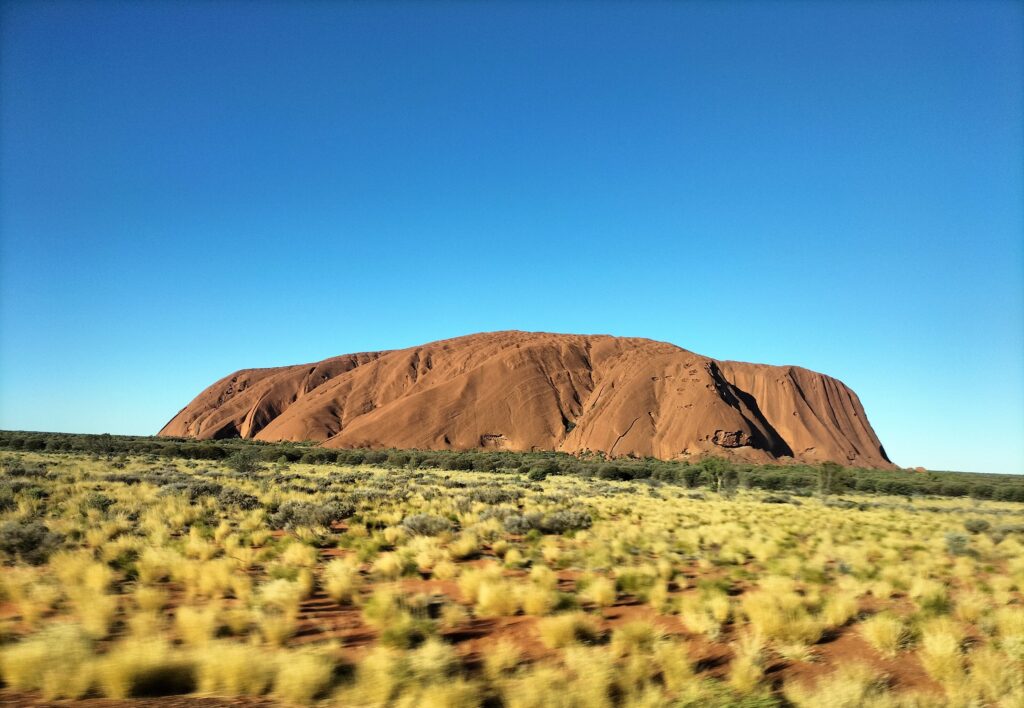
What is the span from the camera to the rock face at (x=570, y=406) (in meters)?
82.4

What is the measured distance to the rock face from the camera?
82.4 meters

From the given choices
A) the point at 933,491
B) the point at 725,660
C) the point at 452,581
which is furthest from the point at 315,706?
the point at 933,491

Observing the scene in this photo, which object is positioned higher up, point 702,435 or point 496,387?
point 496,387

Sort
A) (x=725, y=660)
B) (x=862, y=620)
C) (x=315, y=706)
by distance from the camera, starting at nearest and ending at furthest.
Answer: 1. (x=315, y=706)
2. (x=725, y=660)
3. (x=862, y=620)

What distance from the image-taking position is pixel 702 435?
259 feet

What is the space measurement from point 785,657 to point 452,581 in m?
6.18

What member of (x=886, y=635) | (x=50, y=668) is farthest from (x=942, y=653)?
(x=50, y=668)

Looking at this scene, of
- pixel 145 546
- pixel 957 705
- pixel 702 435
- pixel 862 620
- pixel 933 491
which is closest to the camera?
pixel 957 705

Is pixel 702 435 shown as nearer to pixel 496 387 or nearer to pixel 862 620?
pixel 496 387

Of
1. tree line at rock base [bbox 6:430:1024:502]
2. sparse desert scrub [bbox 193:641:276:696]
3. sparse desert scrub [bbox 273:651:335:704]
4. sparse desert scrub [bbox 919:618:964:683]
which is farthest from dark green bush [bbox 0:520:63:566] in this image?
tree line at rock base [bbox 6:430:1024:502]

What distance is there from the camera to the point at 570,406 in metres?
92.5

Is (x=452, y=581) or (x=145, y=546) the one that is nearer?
(x=452, y=581)

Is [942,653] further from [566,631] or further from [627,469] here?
[627,469]

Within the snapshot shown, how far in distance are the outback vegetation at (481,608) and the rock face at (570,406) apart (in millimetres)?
63808
